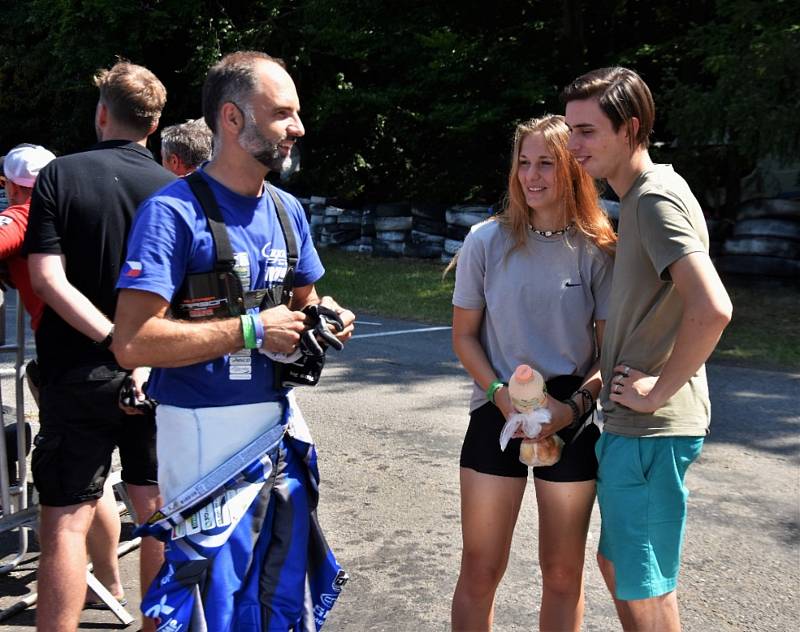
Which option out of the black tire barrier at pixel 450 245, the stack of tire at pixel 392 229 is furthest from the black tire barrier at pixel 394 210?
the black tire barrier at pixel 450 245

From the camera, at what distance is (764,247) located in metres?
13.8

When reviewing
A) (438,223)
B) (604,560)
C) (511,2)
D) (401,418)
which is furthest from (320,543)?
(511,2)

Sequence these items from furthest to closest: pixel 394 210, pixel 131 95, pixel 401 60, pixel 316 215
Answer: pixel 316 215 → pixel 401 60 → pixel 394 210 → pixel 131 95

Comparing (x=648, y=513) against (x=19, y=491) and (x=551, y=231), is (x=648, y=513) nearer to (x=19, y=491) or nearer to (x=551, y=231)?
(x=551, y=231)

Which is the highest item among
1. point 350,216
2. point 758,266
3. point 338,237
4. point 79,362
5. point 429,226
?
point 79,362

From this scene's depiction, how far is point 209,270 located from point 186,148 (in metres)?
2.12

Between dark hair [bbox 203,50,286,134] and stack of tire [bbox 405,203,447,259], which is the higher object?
dark hair [bbox 203,50,286,134]

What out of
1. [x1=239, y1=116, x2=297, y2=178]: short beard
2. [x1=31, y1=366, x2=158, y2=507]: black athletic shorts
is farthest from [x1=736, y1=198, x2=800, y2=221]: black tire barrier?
[x1=239, y1=116, x2=297, y2=178]: short beard

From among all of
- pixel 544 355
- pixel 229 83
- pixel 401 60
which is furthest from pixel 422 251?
pixel 229 83

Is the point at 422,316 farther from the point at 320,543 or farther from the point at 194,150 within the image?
the point at 320,543

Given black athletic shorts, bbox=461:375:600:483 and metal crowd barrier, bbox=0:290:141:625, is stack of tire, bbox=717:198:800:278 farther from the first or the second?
metal crowd barrier, bbox=0:290:141:625

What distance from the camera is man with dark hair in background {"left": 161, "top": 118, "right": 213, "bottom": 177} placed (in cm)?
444

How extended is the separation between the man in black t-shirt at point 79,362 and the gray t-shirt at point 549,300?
1224mm

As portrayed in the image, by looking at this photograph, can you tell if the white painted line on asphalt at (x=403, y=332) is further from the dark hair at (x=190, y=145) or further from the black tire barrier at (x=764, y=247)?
the dark hair at (x=190, y=145)
